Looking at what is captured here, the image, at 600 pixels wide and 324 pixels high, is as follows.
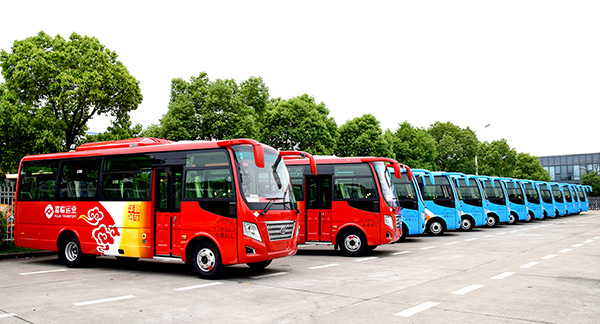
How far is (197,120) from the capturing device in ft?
114

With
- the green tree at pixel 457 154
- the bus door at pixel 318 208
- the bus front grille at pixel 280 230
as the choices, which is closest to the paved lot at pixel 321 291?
the bus front grille at pixel 280 230

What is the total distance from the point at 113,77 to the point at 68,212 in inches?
530

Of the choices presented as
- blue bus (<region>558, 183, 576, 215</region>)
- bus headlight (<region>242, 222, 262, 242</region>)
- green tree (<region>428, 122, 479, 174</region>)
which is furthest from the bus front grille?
green tree (<region>428, 122, 479, 174</region>)

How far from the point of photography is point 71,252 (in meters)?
12.3

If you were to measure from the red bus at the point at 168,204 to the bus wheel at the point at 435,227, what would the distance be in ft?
43.8

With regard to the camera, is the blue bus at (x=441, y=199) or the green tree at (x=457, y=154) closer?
the blue bus at (x=441, y=199)

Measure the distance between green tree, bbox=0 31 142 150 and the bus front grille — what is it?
15726 mm

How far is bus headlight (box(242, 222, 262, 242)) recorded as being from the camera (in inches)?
388

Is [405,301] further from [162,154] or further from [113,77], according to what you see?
[113,77]

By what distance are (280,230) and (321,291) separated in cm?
213

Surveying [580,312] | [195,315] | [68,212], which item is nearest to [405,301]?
[580,312]

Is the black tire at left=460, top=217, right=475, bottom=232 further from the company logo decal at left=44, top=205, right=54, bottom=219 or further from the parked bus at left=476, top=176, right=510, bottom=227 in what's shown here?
the company logo decal at left=44, top=205, right=54, bottom=219

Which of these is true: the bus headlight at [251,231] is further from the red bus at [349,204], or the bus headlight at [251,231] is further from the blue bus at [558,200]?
the blue bus at [558,200]

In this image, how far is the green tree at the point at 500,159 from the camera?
206 ft
